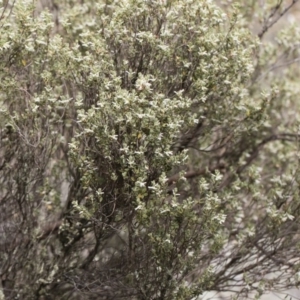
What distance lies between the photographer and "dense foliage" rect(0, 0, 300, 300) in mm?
5250

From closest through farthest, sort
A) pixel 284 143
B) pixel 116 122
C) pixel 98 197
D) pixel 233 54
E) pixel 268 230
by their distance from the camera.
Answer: pixel 116 122, pixel 98 197, pixel 233 54, pixel 268 230, pixel 284 143

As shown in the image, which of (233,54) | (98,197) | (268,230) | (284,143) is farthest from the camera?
(284,143)

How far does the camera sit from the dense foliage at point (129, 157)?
5.25 meters

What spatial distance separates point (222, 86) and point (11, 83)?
2074 millimetres

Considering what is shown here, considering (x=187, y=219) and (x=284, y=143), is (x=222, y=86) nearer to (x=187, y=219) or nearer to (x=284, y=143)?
(x=187, y=219)

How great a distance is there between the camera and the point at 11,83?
5.52 m

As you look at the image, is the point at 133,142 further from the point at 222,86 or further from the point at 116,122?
the point at 222,86

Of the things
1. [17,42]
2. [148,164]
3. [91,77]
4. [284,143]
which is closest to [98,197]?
[148,164]

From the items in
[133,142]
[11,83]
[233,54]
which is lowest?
[11,83]

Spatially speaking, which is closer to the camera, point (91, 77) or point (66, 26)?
point (91, 77)

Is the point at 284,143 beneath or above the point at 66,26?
beneath

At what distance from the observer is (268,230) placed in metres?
6.38

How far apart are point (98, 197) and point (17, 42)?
166 centimetres

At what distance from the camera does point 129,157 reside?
5062mm
